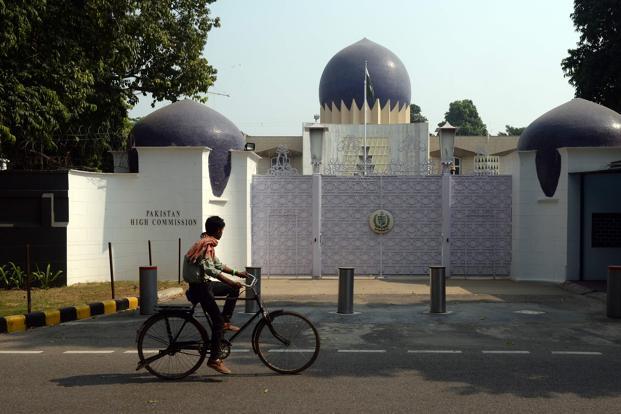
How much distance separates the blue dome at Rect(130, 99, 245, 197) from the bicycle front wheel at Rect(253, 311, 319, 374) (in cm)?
958

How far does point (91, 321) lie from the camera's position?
1041cm

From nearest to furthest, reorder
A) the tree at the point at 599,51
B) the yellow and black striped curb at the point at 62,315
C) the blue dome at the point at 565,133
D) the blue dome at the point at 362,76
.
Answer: the yellow and black striped curb at the point at 62,315 < the blue dome at the point at 565,133 < the tree at the point at 599,51 < the blue dome at the point at 362,76

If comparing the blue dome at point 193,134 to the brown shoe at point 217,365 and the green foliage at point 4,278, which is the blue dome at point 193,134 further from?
the brown shoe at point 217,365

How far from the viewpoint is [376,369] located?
697 cm

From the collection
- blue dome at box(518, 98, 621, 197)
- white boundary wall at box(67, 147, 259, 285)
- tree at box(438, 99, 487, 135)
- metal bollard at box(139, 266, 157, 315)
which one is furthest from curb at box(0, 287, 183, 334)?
tree at box(438, 99, 487, 135)

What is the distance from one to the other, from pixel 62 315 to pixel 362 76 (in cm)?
2080

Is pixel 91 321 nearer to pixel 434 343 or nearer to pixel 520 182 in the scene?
pixel 434 343

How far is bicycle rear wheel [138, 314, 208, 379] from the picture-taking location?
663cm

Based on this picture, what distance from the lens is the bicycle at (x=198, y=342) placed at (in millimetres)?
6641

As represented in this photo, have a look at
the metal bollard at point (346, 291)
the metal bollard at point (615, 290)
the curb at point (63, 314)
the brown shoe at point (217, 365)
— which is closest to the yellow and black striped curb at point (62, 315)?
the curb at point (63, 314)

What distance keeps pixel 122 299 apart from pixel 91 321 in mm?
1522

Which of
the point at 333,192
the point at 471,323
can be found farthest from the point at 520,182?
the point at 471,323

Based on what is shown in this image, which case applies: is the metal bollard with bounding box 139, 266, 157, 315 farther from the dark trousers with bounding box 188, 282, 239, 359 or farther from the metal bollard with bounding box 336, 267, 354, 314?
the dark trousers with bounding box 188, 282, 239, 359

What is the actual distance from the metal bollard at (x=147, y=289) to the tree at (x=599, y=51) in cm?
1850
